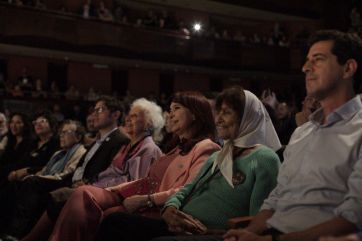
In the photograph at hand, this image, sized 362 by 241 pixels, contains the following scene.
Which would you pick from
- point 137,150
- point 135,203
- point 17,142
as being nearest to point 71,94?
point 17,142

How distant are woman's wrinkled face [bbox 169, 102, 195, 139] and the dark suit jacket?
0.98m

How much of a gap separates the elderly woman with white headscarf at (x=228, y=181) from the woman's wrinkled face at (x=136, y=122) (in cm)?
118

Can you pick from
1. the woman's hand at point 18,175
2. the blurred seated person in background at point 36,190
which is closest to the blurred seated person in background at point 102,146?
the blurred seated person in background at point 36,190

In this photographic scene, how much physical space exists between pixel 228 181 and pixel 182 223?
0.27m

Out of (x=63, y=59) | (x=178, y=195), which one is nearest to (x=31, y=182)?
(x=178, y=195)

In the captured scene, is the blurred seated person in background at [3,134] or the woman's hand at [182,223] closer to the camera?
the woman's hand at [182,223]

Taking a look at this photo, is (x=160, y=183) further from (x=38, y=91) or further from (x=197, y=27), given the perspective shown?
(x=197, y=27)

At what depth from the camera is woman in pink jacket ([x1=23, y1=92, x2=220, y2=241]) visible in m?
2.78

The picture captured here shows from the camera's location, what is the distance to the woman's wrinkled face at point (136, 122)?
3625mm

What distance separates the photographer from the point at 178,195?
2.49 meters

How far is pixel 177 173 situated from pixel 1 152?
3177 millimetres

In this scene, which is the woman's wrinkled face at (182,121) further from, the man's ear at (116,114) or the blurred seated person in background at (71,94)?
the blurred seated person in background at (71,94)

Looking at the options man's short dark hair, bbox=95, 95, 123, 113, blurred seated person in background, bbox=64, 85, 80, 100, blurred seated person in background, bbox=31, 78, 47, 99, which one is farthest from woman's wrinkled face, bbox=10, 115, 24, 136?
blurred seated person in background, bbox=64, 85, 80, 100

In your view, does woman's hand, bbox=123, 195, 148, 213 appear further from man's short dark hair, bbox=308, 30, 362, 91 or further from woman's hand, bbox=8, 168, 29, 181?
woman's hand, bbox=8, 168, 29, 181
